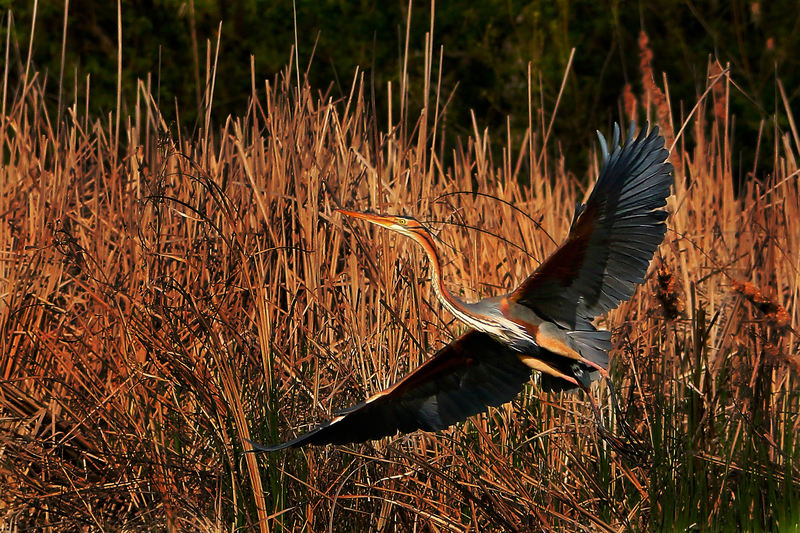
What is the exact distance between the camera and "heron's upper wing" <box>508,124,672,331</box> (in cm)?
219

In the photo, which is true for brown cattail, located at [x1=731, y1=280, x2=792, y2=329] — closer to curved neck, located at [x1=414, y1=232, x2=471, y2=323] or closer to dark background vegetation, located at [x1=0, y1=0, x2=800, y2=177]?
curved neck, located at [x1=414, y1=232, x2=471, y2=323]

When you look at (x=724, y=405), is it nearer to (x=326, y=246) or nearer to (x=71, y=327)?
(x=326, y=246)

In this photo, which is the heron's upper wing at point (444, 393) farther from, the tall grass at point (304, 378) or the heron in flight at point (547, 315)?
the tall grass at point (304, 378)

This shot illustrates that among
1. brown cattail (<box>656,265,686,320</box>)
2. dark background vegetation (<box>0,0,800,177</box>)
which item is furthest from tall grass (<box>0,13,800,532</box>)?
dark background vegetation (<box>0,0,800,177</box>)

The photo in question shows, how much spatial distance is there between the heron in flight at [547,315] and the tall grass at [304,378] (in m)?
0.18

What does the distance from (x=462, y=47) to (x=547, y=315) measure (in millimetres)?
8766

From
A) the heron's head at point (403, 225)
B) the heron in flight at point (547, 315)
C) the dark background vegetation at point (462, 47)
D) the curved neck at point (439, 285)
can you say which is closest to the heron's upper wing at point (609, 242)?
the heron in flight at point (547, 315)

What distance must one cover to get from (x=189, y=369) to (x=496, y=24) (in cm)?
893

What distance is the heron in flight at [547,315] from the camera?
7.20 feet

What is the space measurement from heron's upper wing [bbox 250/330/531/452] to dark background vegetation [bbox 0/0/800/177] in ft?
24.3

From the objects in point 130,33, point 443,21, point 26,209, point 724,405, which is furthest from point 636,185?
point 130,33

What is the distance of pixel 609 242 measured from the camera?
7.53 ft

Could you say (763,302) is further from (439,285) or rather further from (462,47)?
(462,47)

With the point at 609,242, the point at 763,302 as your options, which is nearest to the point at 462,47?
the point at 609,242
